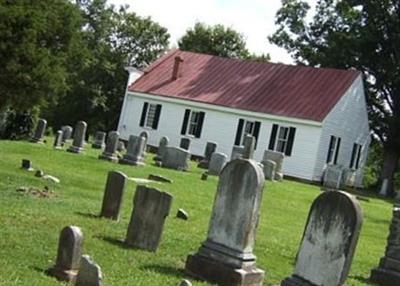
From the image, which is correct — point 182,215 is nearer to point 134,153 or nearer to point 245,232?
point 245,232

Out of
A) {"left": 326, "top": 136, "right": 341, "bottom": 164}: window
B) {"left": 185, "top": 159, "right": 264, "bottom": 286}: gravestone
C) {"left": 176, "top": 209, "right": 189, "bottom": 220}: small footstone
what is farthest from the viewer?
{"left": 326, "top": 136, "right": 341, "bottom": 164}: window

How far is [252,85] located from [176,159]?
15.0 metres

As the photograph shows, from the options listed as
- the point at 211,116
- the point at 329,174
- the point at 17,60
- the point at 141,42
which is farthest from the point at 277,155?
the point at 141,42

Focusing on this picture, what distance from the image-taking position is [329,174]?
34406 millimetres

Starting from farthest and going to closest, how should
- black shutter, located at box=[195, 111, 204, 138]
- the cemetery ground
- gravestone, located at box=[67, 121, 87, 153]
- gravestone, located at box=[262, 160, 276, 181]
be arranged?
1. black shutter, located at box=[195, 111, 204, 138]
2. gravestone, located at box=[262, 160, 276, 181]
3. gravestone, located at box=[67, 121, 87, 153]
4. the cemetery ground

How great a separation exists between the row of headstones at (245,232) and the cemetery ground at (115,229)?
1.26 ft

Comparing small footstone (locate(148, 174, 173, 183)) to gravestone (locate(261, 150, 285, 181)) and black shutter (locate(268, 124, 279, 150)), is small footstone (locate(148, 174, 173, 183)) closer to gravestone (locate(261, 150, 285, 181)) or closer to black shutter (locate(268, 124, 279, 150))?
gravestone (locate(261, 150, 285, 181))

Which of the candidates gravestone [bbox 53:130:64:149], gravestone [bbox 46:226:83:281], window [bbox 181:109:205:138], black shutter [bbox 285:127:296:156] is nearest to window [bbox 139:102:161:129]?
window [bbox 181:109:205:138]

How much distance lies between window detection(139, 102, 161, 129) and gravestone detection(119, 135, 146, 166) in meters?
17.4

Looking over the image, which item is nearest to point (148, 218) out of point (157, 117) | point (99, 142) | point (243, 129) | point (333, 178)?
point (99, 142)

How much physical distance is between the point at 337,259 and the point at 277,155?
912 inches

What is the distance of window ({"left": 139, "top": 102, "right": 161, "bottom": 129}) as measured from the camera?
42.8 m

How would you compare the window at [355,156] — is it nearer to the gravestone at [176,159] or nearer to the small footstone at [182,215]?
the gravestone at [176,159]

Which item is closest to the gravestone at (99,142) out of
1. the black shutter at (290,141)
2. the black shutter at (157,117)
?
the black shutter at (157,117)
